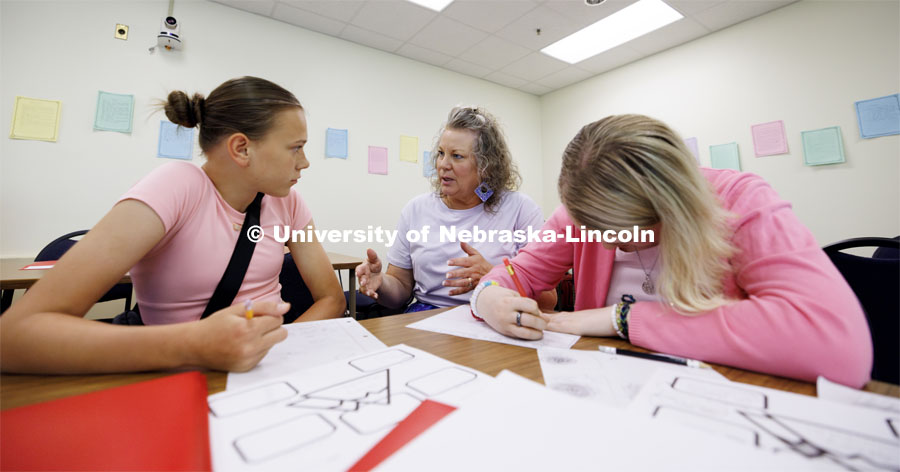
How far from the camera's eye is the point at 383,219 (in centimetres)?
324

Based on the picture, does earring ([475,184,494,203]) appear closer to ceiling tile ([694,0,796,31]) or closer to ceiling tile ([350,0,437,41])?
ceiling tile ([350,0,437,41])

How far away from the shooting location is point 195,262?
32.6 inches

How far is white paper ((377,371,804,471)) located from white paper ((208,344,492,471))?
0.25 ft

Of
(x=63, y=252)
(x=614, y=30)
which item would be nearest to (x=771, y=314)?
(x=63, y=252)

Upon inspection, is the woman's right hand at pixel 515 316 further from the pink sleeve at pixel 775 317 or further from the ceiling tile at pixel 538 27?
the ceiling tile at pixel 538 27

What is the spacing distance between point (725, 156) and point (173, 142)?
4.15m

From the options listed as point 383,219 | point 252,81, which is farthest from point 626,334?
point 383,219

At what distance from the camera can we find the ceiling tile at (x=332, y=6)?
8.21 feet

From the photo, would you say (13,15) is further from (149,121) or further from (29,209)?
(29,209)

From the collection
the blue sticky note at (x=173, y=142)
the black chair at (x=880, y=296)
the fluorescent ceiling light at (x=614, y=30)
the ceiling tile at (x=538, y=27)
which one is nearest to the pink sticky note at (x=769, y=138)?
the fluorescent ceiling light at (x=614, y=30)

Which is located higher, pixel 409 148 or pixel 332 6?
pixel 332 6

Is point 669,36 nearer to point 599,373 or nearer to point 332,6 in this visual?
point 332,6

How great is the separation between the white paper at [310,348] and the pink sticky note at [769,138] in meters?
3.31

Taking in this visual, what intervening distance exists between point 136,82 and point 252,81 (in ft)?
6.95
